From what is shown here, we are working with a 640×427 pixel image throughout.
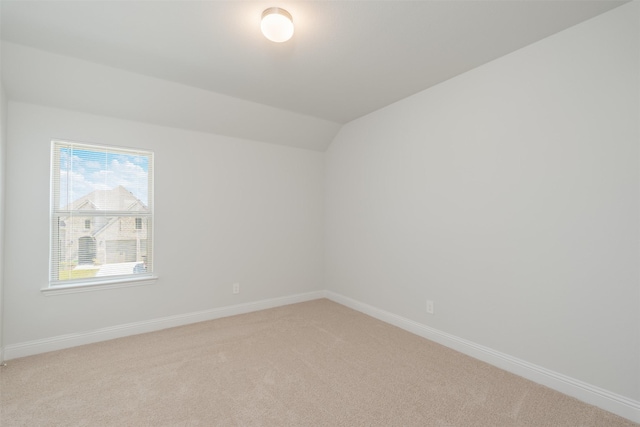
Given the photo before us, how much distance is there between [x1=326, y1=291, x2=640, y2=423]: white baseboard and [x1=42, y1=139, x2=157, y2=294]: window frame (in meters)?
→ 2.86

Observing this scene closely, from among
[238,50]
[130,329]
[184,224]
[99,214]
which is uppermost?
[238,50]

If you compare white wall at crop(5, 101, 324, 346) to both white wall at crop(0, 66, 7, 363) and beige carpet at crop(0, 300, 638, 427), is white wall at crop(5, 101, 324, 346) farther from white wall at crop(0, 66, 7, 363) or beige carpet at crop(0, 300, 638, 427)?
beige carpet at crop(0, 300, 638, 427)

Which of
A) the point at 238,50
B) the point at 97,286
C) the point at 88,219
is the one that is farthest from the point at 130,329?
the point at 238,50

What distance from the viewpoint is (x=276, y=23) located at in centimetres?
184

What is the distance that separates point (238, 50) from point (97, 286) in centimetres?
262

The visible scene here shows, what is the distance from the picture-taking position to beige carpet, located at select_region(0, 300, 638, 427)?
5.90 ft

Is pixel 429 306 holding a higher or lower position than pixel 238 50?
lower

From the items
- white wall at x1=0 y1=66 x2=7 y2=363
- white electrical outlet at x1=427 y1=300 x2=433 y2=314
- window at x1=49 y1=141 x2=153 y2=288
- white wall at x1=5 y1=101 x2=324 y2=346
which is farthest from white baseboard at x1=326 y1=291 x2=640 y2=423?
white wall at x1=0 y1=66 x2=7 y2=363

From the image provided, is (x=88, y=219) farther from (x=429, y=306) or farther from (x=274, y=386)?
(x=429, y=306)

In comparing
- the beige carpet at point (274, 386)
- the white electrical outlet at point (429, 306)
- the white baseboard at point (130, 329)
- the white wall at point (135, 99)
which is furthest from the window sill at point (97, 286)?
the white electrical outlet at point (429, 306)

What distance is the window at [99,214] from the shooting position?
275cm

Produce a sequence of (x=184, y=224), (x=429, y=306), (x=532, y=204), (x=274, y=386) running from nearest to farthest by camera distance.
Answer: (x=274, y=386) → (x=532, y=204) → (x=429, y=306) → (x=184, y=224)

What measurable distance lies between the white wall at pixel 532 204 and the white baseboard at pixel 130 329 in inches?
66.8

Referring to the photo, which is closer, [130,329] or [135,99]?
[135,99]
